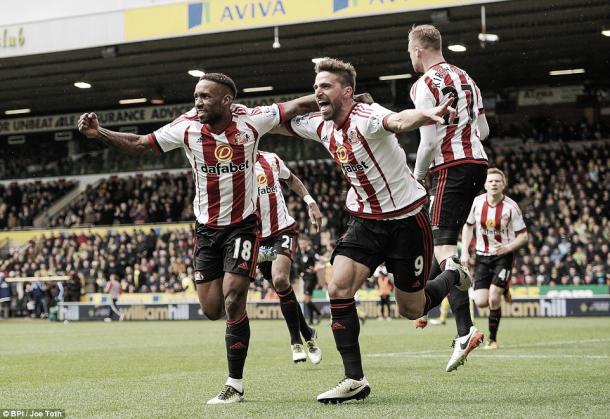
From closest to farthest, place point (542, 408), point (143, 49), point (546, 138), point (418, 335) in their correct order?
1. point (542, 408)
2. point (418, 335)
3. point (143, 49)
4. point (546, 138)

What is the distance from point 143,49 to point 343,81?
25.4 m

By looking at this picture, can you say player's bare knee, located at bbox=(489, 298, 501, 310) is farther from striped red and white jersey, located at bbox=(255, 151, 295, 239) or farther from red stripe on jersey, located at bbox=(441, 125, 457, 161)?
red stripe on jersey, located at bbox=(441, 125, 457, 161)

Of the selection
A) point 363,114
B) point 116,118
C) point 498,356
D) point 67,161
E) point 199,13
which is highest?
point 199,13

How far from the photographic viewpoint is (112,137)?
276 inches

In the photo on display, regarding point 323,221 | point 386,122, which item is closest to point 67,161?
point 323,221

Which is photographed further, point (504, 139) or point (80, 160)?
point (80, 160)

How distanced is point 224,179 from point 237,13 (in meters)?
20.6

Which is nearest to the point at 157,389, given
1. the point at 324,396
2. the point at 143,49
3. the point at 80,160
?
A: the point at 324,396

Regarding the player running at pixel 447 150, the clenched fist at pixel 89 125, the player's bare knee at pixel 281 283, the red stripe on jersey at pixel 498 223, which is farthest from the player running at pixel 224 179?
the red stripe on jersey at pixel 498 223

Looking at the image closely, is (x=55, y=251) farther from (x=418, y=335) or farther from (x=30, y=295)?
(x=418, y=335)

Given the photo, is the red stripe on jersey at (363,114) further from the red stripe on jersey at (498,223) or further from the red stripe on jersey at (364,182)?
the red stripe on jersey at (498,223)

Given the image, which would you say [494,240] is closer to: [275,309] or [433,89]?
[433,89]

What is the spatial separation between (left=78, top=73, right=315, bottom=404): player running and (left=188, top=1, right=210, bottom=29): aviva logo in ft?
68.3

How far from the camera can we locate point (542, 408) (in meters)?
6.04
